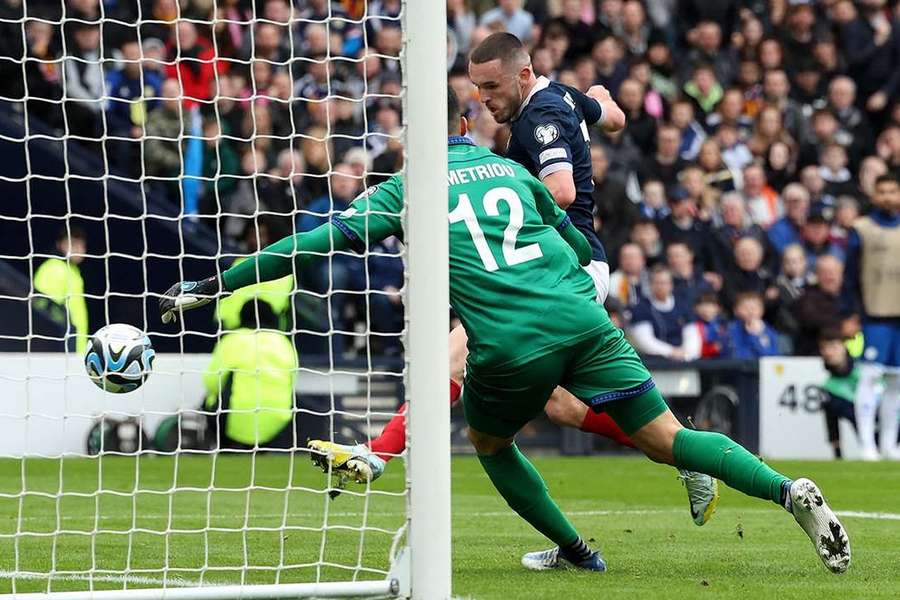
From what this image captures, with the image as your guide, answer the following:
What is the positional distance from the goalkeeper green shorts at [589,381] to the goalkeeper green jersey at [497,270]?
5 centimetres

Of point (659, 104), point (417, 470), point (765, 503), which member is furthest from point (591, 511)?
point (659, 104)

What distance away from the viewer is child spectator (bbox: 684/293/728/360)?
597 inches

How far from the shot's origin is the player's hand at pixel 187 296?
582 cm

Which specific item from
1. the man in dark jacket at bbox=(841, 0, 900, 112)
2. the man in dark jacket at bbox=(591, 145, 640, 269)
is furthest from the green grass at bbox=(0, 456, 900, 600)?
the man in dark jacket at bbox=(841, 0, 900, 112)

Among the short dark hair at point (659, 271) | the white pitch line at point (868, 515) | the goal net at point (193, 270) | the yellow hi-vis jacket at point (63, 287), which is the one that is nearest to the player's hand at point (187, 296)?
the goal net at point (193, 270)

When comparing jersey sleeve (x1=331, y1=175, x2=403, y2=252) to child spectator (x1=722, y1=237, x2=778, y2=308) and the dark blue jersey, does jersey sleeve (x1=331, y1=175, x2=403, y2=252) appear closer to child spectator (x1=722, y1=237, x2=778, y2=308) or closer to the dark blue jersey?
the dark blue jersey

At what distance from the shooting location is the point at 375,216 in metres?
5.82

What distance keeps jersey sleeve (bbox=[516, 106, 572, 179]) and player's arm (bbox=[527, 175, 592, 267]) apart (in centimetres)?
55

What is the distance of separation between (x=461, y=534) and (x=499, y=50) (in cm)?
251

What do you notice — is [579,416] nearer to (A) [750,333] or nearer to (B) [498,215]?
(B) [498,215]

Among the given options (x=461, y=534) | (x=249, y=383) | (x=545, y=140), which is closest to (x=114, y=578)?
(x=461, y=534)

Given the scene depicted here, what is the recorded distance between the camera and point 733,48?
1866 centimetres

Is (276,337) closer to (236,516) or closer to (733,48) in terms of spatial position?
(236,516)

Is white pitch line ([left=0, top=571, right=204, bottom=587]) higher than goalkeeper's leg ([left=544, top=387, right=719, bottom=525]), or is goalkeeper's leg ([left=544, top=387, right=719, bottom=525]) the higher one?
goalkeeper's leg ([left=544, top=387, right=719, bottom=525])
